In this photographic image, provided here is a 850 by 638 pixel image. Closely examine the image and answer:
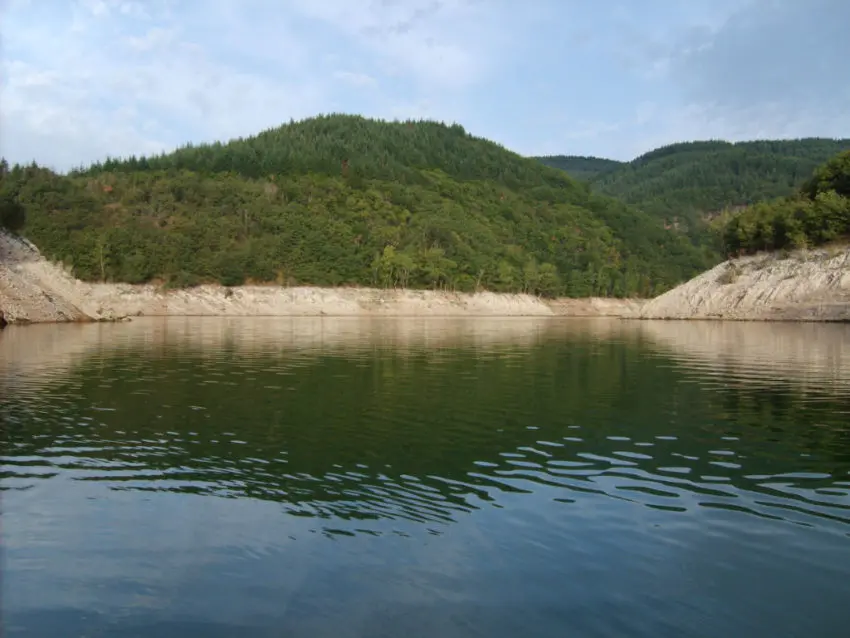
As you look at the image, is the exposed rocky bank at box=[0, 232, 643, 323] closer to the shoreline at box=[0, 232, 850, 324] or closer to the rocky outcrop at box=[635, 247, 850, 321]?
the shoreline at box=[0, 232, 850, 324]

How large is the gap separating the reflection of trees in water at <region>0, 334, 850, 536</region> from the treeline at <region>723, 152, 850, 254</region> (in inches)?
3080

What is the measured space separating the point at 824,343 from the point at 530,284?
126 metres

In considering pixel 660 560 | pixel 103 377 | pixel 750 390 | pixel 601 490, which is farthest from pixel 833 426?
pixel 103 377

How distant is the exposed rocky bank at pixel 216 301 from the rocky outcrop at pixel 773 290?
5095 centimetres

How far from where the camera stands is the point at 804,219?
102m

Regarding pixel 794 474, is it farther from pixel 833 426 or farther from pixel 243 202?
pixel 243 202

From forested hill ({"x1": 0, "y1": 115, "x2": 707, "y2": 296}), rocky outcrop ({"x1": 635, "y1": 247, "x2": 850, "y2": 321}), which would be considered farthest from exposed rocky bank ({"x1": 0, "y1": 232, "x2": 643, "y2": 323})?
rocky outcrop ({"x1": 635, "y1": 247, "x2": 850, "y2": 321})

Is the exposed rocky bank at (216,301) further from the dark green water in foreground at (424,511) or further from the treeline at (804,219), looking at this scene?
the treeline at (804,219)

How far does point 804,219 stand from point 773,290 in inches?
458

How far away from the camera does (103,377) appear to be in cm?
3241

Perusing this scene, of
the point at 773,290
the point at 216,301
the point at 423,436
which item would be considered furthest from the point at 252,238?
the point at 423,436

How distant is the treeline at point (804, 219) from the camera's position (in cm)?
9844

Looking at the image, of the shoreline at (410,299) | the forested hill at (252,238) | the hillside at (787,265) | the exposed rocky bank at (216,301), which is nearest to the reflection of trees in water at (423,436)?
the exposed rocky bank at (216,301)

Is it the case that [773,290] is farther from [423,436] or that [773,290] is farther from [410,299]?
[423,436]
